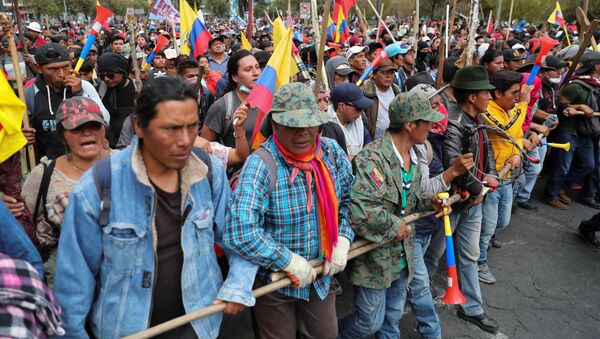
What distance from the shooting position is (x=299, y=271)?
2.33 meters

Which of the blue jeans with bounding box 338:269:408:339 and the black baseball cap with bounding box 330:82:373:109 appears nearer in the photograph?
the blue jeans with bounding box 338:269:408:339

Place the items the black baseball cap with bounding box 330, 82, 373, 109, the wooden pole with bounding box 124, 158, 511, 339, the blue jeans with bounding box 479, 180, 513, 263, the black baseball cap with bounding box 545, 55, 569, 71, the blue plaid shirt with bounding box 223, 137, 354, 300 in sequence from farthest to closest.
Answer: the black baseball cap with bounding box 545, 55, 569, 71 → the blue jeans with bounding box 479, 180, 513, 263 → the black baseball cap with bounding box 330, 82, 373, 109 → the blue plaid shirt with bounding box 223, 137, 354, 300 → the wooden pole with bounding box 124, 158, 511, 339

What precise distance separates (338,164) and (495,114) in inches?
82.7

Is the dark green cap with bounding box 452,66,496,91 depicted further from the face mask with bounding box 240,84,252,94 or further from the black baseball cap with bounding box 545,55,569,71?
the black baseball cap with bounding box 545,55,569,71

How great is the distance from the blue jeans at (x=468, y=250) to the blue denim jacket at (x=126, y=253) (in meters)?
2.21

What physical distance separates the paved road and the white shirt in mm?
1677

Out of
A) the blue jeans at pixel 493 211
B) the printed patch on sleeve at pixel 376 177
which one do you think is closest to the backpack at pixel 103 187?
the printed patch on sleeve at pixel 376 177

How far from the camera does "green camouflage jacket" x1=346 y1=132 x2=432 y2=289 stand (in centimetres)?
274

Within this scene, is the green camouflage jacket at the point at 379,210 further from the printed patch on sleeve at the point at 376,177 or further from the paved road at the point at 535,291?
the paved road at the point at 535,291

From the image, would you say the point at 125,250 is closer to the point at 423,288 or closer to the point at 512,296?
the point at 423,288

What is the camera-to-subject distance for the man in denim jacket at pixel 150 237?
1797 millimetres

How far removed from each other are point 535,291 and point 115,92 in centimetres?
511

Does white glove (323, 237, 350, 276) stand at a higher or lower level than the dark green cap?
lower

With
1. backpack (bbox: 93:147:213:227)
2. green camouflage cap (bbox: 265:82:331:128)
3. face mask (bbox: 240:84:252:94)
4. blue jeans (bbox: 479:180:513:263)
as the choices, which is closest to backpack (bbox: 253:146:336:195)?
green camouflage cap (bbox: 265:82:331:128)
